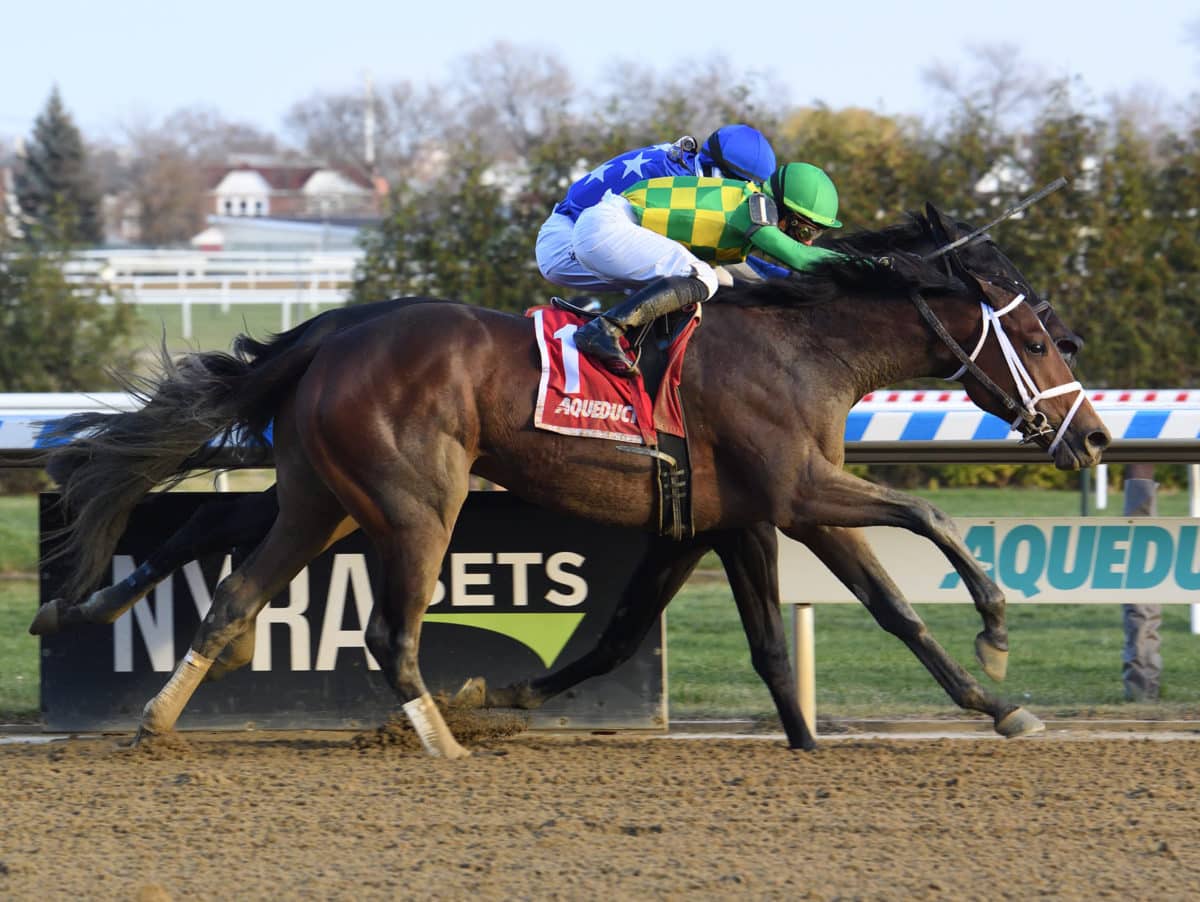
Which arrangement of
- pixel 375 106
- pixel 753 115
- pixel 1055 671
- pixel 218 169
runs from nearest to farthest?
pixel 1055 671 < pixel 753 115 < pixel 375 106 < pixel 218 169

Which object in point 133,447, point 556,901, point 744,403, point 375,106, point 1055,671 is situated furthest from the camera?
point 375,106

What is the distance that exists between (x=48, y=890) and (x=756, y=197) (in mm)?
2729

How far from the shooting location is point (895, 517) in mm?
4684

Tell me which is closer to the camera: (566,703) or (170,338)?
(566,703)

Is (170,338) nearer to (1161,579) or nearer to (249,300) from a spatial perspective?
(249,300)

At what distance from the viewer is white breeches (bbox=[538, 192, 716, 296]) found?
4863 mm

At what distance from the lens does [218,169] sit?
76.6 metres

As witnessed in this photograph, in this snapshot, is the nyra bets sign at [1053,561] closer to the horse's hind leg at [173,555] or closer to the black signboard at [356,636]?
the black signboard at [356,636]

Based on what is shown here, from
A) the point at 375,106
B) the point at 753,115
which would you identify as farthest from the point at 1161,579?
the point at 375,106

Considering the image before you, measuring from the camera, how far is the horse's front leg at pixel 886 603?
4980 millimetres

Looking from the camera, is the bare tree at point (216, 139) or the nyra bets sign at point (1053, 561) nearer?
the nyra bets sign at point (1053, 561)

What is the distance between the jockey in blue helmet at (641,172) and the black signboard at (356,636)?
82 centimetres

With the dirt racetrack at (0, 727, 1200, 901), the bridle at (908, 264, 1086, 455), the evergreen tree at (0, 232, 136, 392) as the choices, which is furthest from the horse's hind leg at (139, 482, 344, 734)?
the evergreen tree at (0, 232, 136, 392)

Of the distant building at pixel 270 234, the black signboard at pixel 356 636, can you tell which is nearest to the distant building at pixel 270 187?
the distant building at pixel 270 234
